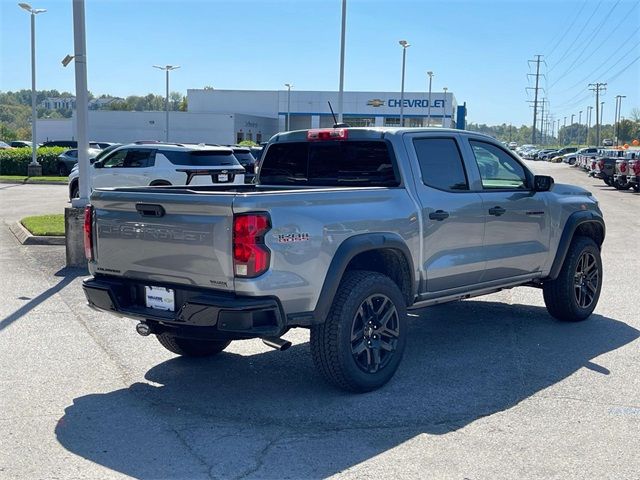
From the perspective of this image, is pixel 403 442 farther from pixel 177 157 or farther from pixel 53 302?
pixel 177 157

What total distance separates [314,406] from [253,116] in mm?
79894

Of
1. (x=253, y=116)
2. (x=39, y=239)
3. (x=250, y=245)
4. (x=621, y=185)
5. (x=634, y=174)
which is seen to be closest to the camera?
(x=250, y=245)

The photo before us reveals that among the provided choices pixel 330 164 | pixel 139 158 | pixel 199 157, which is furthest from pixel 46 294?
pixel 139 158

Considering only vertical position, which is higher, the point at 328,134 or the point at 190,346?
the point at 328,134

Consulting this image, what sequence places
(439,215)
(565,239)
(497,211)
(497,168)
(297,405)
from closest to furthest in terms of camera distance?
1. (297,405)
2. (439,215)
3. (497,211)
4. (497,168)
5. (565,239)

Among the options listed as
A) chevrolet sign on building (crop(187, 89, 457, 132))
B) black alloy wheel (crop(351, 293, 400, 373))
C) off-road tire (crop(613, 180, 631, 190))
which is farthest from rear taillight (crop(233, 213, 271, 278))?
chevrolet sign on building (crop(187, 89, 457, 132))

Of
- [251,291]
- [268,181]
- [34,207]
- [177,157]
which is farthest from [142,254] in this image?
[34,207]

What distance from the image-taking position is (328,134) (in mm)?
6809

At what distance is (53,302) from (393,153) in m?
4.67

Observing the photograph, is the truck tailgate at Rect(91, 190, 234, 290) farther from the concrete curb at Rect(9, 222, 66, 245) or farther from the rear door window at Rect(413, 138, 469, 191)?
the concrete curb at Rect(9, 222, 66, 245)

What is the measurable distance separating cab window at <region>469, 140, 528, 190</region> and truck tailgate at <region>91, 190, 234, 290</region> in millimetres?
3059

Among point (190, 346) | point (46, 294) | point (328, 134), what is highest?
point (328, 134)

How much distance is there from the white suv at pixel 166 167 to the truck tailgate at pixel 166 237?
1193 cm

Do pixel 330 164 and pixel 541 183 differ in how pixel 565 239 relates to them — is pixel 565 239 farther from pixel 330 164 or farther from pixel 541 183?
pixel 330 164
